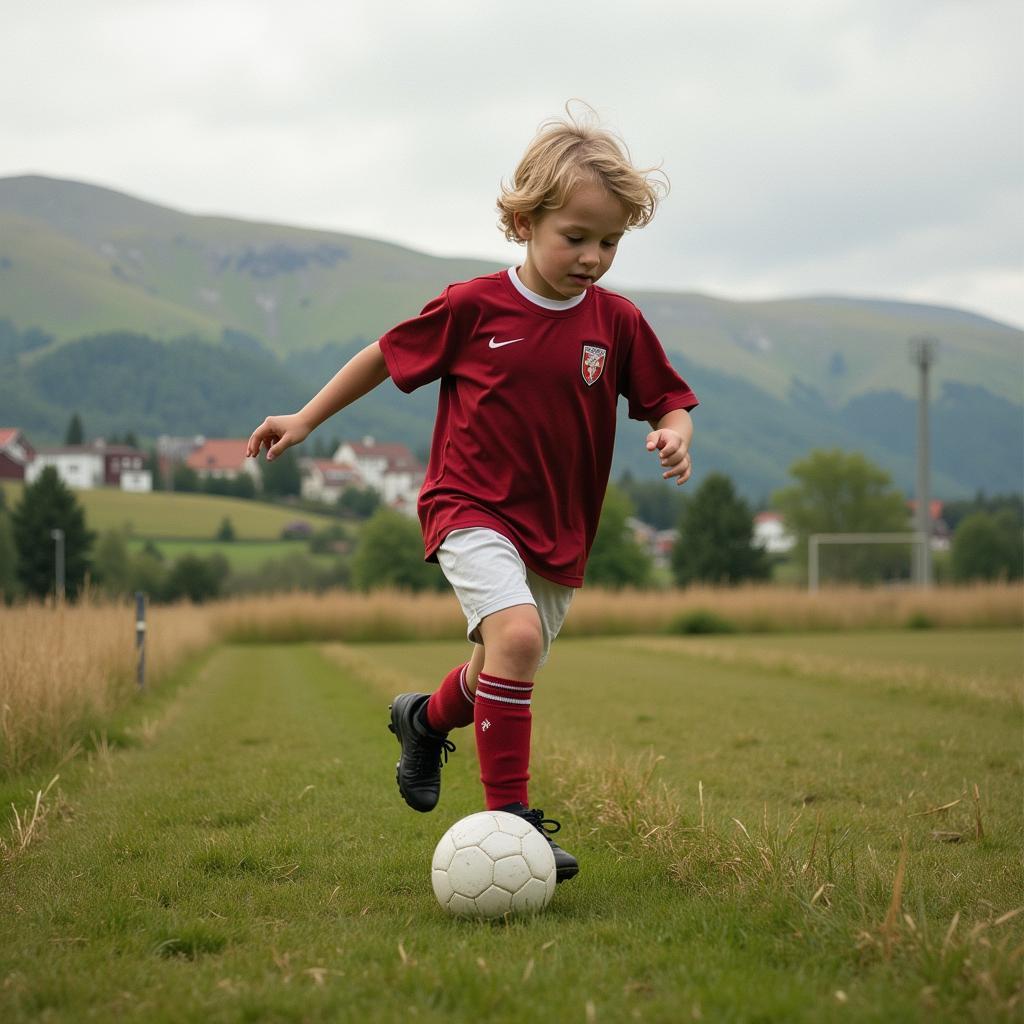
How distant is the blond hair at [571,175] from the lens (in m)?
3.97

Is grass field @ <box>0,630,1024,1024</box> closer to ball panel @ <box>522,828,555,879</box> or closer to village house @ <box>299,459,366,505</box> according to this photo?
ball panel @ <box>522,828,555,879</box>

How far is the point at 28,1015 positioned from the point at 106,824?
2.60 metres

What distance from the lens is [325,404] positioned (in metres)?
4.31

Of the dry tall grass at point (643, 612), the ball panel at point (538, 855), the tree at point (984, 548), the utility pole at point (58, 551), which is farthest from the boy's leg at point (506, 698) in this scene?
the tree at point (984, 548)

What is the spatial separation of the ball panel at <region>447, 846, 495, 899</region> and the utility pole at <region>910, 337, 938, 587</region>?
4782 cm

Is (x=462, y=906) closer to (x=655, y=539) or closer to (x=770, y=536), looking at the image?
(x=770, y=536)

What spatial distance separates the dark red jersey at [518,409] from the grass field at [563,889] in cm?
114

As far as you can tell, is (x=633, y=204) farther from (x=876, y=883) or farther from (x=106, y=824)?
(x=106, y=824)

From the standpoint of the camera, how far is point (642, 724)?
9.76 m

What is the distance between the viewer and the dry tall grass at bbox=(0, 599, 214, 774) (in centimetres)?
728

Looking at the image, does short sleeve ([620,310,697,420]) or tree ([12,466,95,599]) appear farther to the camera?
tree ([12,466,95,599])

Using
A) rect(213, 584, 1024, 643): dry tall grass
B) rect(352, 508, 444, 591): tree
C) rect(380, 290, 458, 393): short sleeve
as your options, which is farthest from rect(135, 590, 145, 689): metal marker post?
rect(352, 508, 444, 591): tree

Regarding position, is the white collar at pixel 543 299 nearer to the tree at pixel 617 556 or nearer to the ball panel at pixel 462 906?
the ball panel at pixel 462 906

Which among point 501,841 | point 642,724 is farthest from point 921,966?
point 642,724
